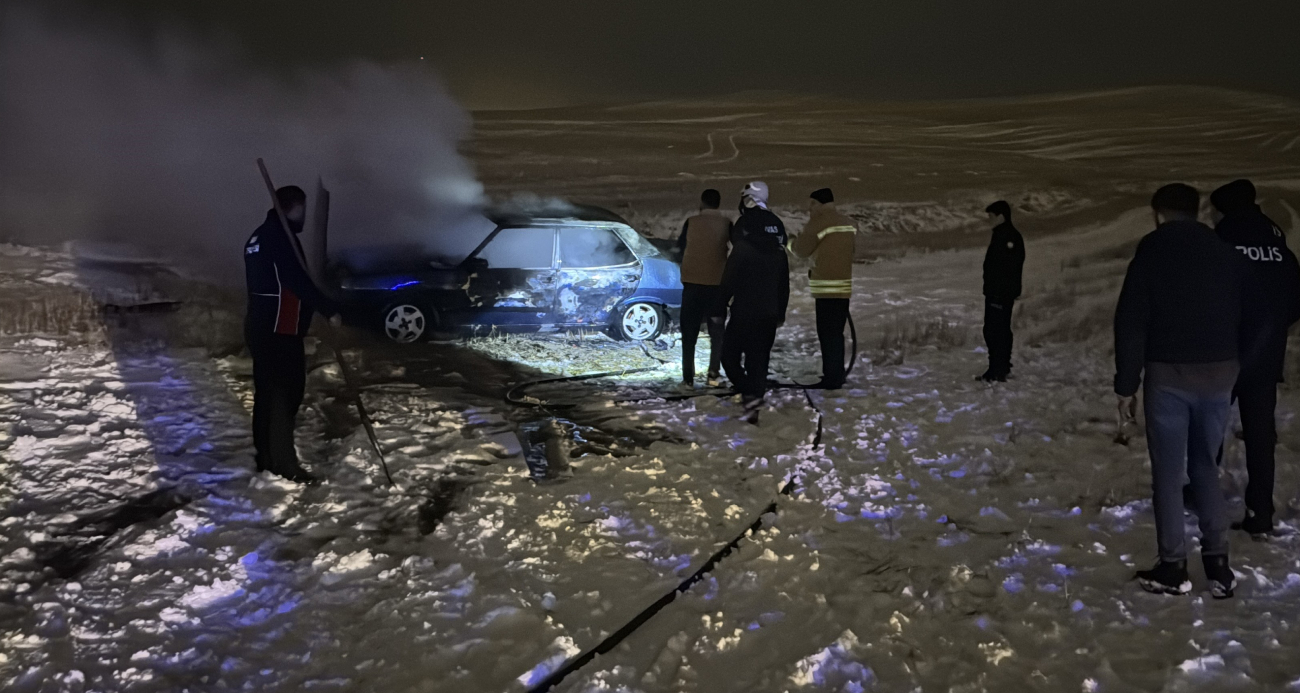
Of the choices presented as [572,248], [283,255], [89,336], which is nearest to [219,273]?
[89,336]

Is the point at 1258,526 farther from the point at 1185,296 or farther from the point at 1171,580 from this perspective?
the point at 1185,296

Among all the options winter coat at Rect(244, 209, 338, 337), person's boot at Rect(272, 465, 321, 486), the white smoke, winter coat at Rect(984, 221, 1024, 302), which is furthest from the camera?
the white smoke

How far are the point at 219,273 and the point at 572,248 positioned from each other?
20.3ft

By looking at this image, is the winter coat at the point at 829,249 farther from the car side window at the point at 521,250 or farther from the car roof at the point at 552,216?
the car side window at the point at 521,250

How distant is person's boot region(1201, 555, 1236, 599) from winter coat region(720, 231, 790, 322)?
9.56 ft

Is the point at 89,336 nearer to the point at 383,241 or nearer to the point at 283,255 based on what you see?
the point at 383,241

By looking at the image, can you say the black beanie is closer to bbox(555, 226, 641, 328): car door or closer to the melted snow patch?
the melted snow patch

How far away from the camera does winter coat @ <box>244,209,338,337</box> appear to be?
4.06 metres

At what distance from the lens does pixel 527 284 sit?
25.5ft

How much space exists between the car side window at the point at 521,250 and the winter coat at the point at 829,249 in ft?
8.76

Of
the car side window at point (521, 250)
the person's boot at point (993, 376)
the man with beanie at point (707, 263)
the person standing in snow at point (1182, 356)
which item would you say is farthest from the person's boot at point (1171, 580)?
the car side window at point (521, 250)

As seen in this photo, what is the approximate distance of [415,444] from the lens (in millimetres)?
5027

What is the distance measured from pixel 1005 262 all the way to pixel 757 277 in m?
2.13

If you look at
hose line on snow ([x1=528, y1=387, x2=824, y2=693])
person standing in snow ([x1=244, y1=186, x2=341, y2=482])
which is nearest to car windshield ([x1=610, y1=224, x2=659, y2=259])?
hose line on snow ([x1=528, y1=387, x2=824, y2=693])
